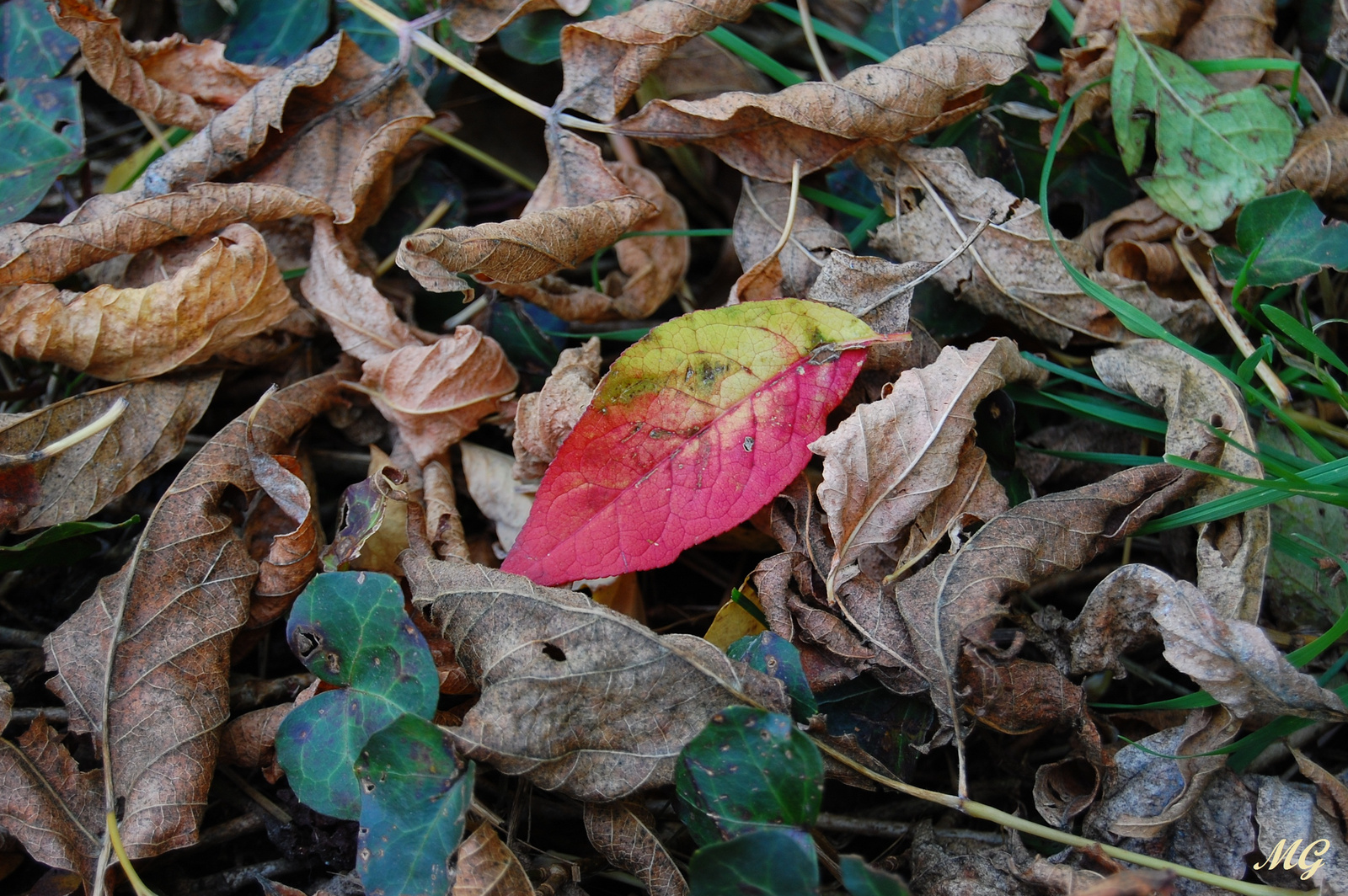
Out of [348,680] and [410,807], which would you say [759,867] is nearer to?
[410,807]

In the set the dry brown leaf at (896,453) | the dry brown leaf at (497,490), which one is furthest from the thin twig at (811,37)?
the dry brown leaf at (497,490)

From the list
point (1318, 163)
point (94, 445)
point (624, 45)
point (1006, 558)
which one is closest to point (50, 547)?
point (94, 445)

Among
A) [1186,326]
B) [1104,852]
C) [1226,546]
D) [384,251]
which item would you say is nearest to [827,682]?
[1104,852]

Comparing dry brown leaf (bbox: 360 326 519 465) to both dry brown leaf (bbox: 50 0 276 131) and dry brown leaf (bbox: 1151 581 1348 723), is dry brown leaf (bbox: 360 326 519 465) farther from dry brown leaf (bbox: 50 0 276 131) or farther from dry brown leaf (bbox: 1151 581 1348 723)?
dry brown leaf (bbox: 1151 581 1348 723)

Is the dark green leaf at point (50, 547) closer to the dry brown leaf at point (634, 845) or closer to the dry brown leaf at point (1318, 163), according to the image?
the dry brown leaf at point (634, 845)

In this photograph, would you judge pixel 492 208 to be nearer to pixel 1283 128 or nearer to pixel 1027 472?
pixel 1027 472

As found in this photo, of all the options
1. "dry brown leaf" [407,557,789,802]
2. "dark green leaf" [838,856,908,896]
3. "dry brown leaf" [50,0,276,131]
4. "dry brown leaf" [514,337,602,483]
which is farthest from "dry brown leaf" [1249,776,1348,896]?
"dry brown leaf" [50,0,276,131]
